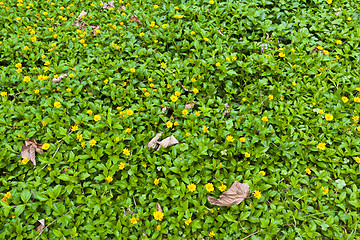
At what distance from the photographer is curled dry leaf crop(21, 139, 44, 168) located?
93.0 inches

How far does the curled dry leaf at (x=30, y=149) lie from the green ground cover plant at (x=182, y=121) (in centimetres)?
1

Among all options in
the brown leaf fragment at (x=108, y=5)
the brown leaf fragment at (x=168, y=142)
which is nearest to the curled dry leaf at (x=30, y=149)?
the brown leaf fragment at (x=168, y=142)

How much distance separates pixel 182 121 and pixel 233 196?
98cm

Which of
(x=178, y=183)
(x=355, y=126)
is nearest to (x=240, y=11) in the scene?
(x=355, y=126)

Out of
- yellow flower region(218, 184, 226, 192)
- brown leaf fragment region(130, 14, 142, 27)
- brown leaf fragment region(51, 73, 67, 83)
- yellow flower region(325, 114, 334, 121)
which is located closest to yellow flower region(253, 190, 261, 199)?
yellow flower region(218, 184, 226, 192)

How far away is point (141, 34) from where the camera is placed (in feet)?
10.8

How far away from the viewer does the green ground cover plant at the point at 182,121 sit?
2102mm

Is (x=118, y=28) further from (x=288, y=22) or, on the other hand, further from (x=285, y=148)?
(x=285, y=148)

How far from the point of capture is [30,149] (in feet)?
7.89

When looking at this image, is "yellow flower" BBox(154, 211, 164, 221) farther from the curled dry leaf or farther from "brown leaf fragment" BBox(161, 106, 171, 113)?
the curled dry leaf

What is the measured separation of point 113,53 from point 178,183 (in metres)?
2.12

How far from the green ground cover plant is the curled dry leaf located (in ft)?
0.04

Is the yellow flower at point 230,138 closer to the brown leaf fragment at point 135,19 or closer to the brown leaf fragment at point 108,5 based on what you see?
the brown leaf fragment at point 135,19

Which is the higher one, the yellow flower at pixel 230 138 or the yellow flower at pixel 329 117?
the yellow flower at pixel 230 138
